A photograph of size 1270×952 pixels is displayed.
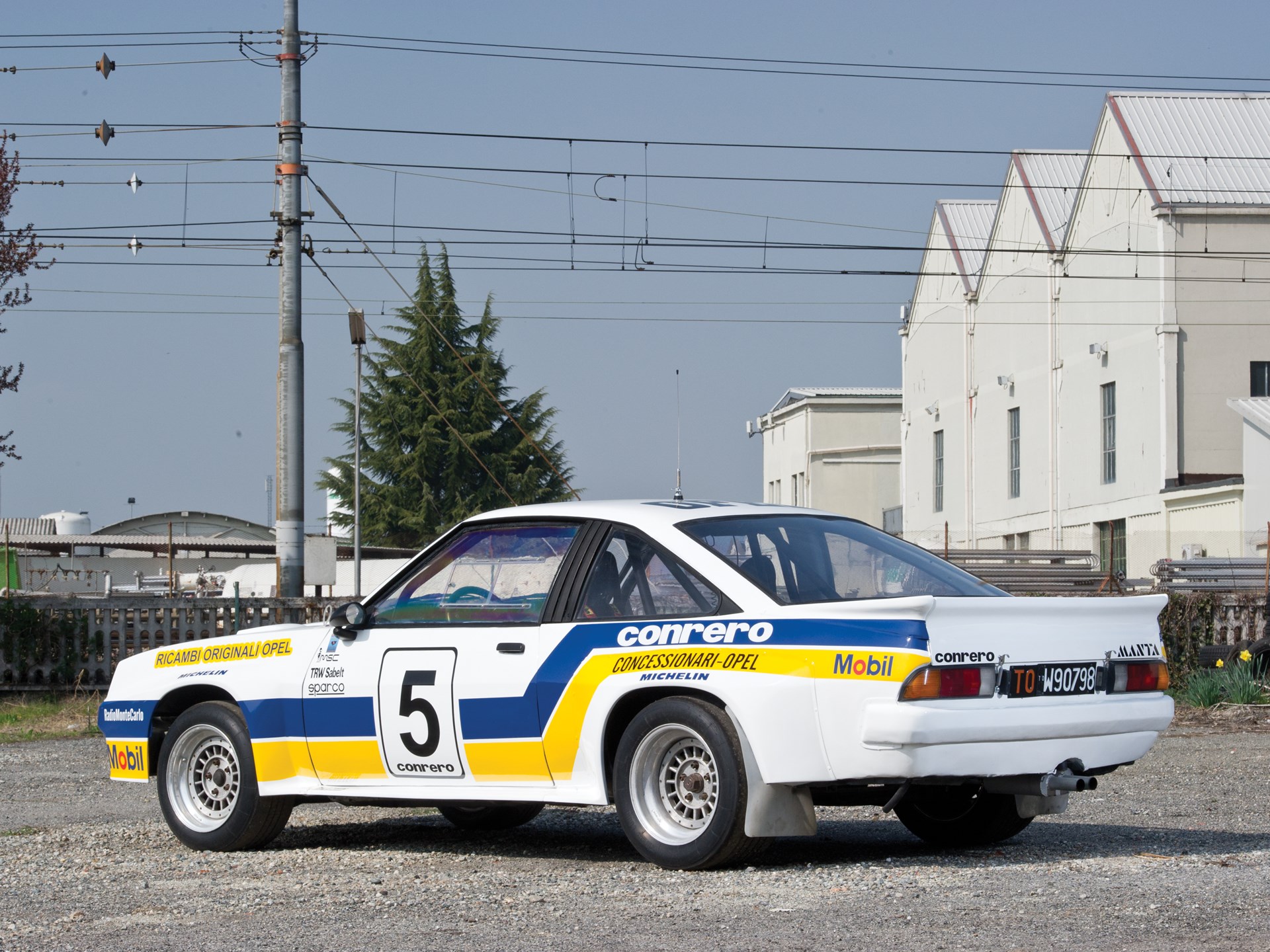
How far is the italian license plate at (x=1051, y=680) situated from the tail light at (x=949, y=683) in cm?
13

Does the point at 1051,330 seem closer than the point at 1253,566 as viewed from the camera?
No

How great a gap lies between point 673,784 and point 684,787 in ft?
0.21

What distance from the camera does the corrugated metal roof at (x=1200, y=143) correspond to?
39656 millimetres

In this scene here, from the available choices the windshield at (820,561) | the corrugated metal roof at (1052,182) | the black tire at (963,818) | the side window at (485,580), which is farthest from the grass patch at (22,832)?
the corrugated metal roof at (1052,182)

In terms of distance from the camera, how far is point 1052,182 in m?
48.9

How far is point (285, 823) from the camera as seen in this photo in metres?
8.32

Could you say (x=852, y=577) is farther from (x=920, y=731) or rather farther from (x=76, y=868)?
(x=76, y=868)

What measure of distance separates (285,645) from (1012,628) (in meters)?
3.44

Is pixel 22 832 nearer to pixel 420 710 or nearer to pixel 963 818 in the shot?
pixel 420 710

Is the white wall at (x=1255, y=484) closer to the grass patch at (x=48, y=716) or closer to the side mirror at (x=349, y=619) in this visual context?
the grass patch at (x=48, y=716)

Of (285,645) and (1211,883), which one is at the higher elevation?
(285,645)

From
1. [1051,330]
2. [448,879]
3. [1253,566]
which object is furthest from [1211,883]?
[1051,330]

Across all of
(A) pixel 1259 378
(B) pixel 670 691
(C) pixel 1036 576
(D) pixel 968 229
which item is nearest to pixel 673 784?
(B) pixel 670 691

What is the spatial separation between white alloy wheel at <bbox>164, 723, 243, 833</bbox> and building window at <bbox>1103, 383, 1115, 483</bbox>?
3644cm
